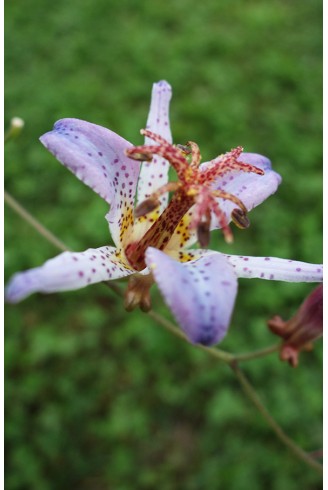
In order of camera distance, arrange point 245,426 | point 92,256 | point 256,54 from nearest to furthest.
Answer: point 92,256, point 245,426, point 256,54

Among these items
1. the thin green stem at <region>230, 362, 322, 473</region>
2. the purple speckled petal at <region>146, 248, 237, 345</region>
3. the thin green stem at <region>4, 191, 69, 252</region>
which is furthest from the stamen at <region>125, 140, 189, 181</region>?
the thin green stem at <region>230, 362, 322, 473</region>

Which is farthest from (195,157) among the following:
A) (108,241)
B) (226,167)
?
(108,241)

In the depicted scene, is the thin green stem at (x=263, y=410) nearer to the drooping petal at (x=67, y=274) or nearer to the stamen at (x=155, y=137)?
the drooping petal at (x=67, y=274)

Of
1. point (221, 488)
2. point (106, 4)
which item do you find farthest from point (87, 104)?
point (221, 488)

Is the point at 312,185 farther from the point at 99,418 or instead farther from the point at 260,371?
the point at 99,418

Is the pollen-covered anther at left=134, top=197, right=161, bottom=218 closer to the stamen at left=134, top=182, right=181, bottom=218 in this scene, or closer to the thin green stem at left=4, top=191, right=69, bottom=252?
the stamen at left=134, top=182, right=181, bottom=218

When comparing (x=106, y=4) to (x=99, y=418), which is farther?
(x=106, y=4)

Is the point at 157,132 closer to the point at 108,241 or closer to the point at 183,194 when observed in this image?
the point at 183,194
